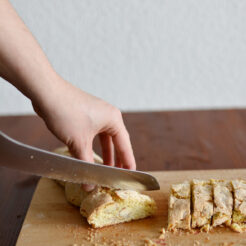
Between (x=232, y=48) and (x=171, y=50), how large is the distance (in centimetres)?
55

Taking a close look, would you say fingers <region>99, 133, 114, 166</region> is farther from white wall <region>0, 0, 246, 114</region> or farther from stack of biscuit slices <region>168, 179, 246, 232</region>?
white wall <region>0, 0, 246, 114</region>

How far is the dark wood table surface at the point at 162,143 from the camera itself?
209 centimetres

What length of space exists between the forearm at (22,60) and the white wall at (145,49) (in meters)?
2.02

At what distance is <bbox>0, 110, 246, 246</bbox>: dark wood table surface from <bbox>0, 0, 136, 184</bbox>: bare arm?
585mm

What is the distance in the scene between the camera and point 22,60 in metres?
1.46

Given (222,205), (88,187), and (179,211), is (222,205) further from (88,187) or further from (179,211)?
(88,187)

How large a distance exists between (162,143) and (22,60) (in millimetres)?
1368

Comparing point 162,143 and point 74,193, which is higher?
point 74,193

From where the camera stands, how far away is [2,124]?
302 cm

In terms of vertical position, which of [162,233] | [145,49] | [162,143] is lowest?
[162,143]

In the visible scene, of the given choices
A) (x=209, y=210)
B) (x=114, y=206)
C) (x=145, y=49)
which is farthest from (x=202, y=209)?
(x=145, y=49)

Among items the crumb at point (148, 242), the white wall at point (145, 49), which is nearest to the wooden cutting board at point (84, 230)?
the crumb at point (148, 242)

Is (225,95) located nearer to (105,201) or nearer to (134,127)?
(134,127)

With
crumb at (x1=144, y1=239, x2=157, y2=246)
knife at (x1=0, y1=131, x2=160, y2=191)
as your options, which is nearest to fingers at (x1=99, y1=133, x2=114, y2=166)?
knife at (x1=0, y1=131, x2=160, y2=191)
